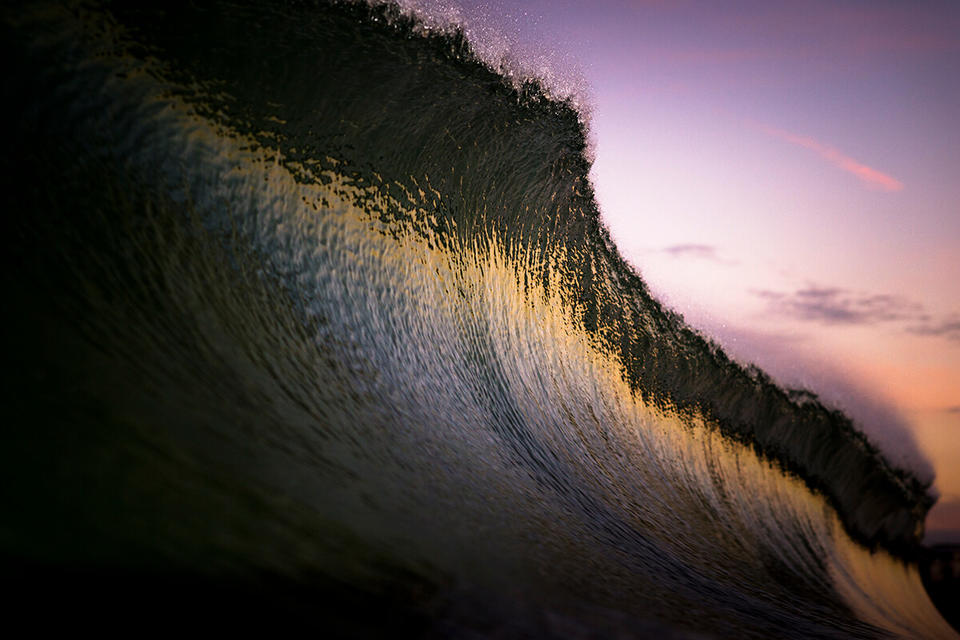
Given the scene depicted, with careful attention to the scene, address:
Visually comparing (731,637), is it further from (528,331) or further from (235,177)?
Result: (528,331)

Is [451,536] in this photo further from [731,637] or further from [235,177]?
[235,177]

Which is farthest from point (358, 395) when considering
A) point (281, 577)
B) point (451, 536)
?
point (281, 577)

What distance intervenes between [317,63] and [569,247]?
5.54 feet

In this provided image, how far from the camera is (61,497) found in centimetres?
95

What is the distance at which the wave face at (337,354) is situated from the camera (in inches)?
40.6

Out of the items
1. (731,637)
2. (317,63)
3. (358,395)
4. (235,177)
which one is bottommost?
(731,637)

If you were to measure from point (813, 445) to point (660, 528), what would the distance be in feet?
9.68

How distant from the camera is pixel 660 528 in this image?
243 cm

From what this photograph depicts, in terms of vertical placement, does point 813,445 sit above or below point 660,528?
above

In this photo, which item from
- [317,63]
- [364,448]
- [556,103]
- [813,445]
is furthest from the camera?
[813,445]

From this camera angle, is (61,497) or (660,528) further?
(660,528)

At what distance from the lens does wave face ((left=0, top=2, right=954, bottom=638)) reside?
103 centimetres

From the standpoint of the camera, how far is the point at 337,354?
1.92 m

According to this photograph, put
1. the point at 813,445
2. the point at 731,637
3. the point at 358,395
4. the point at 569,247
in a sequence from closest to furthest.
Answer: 1. the point at 731,637
2. the point at 358,395
3. the point at 569,247
4. the point at 813,445
